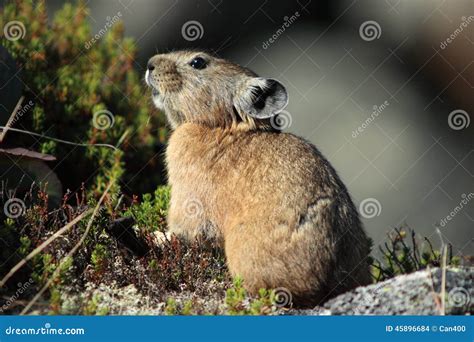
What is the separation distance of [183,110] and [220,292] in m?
2.33

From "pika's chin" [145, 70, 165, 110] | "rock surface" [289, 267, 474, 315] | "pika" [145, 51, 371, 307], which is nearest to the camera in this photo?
"rock surface" [289, 267, 474, 315]

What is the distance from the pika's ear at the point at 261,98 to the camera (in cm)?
816

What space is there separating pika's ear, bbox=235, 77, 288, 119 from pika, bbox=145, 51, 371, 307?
1 centimetres

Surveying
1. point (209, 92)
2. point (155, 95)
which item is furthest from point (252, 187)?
point (155, 95)

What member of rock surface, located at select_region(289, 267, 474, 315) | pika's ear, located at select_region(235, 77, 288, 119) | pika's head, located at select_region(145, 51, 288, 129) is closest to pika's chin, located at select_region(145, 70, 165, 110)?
pika's head, located at select_region(145, 51, 288, 129)

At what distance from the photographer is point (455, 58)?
44.9 feet

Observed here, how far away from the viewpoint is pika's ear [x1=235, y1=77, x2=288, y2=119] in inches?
321

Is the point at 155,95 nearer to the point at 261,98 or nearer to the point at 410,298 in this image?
the point at 261,98

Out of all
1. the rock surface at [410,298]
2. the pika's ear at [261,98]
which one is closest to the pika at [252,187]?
the pika's ear at [261,98]

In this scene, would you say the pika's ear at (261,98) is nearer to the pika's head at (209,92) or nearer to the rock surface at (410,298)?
the pika's head at (209,92)

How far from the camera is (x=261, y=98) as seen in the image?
27.1 feet

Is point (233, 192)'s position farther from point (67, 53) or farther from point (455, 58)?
point (455, 58)

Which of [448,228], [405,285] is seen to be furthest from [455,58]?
[405,285]

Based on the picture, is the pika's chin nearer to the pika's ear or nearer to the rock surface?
the pika's ear
